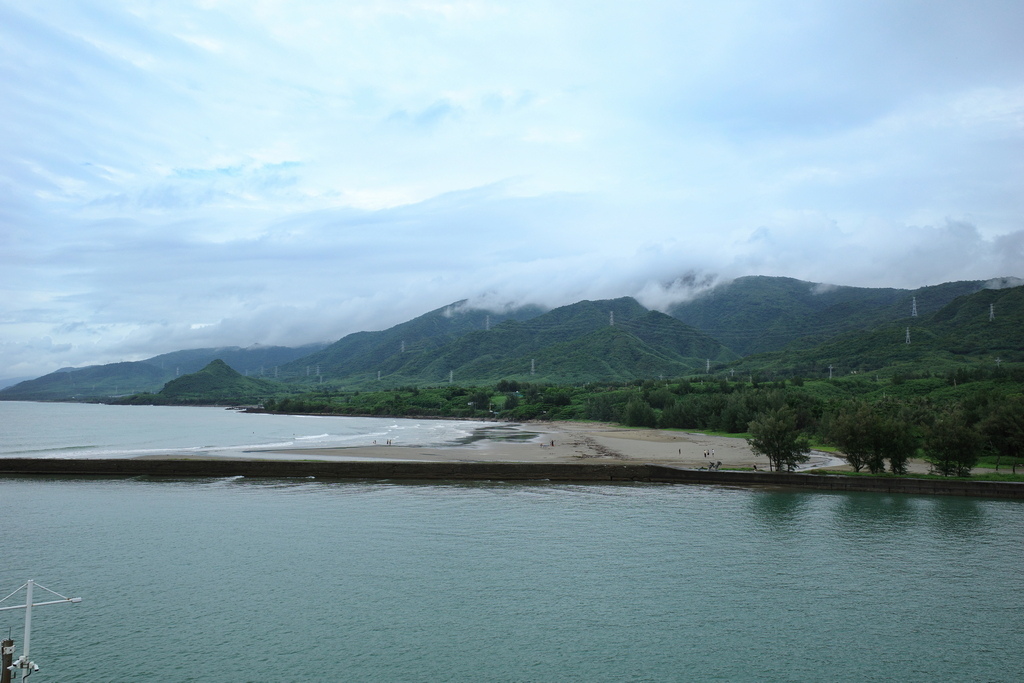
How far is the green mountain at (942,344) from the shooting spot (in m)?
145

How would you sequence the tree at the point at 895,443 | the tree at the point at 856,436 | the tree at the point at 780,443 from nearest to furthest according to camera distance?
the tree at the point at 895,443 < the tree at the point at 856,436 < the tree at the point at 780,443

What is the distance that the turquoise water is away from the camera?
18688 millimetres

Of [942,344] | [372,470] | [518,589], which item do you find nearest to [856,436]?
[518,589]

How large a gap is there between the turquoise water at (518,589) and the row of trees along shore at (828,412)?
8.55 metres

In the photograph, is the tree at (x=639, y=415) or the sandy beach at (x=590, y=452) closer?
the sandy beach at (x=590, y=452)

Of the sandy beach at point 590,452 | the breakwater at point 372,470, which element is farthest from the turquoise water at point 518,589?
the sandy beach at point 590,452

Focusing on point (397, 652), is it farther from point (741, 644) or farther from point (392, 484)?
point (392, 484)

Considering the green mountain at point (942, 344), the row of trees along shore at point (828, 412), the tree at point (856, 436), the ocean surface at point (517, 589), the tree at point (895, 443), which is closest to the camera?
the ocean surface at point (517, 589)

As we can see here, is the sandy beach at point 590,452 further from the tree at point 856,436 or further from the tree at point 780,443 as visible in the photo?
the tree at point 856,436

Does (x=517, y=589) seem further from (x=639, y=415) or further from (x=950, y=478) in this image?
(x=639, y=415)

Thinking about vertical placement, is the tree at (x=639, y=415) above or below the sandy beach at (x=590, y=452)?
above

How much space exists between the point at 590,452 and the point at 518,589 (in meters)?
47.7

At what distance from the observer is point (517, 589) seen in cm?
2520

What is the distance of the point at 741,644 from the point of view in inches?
794
